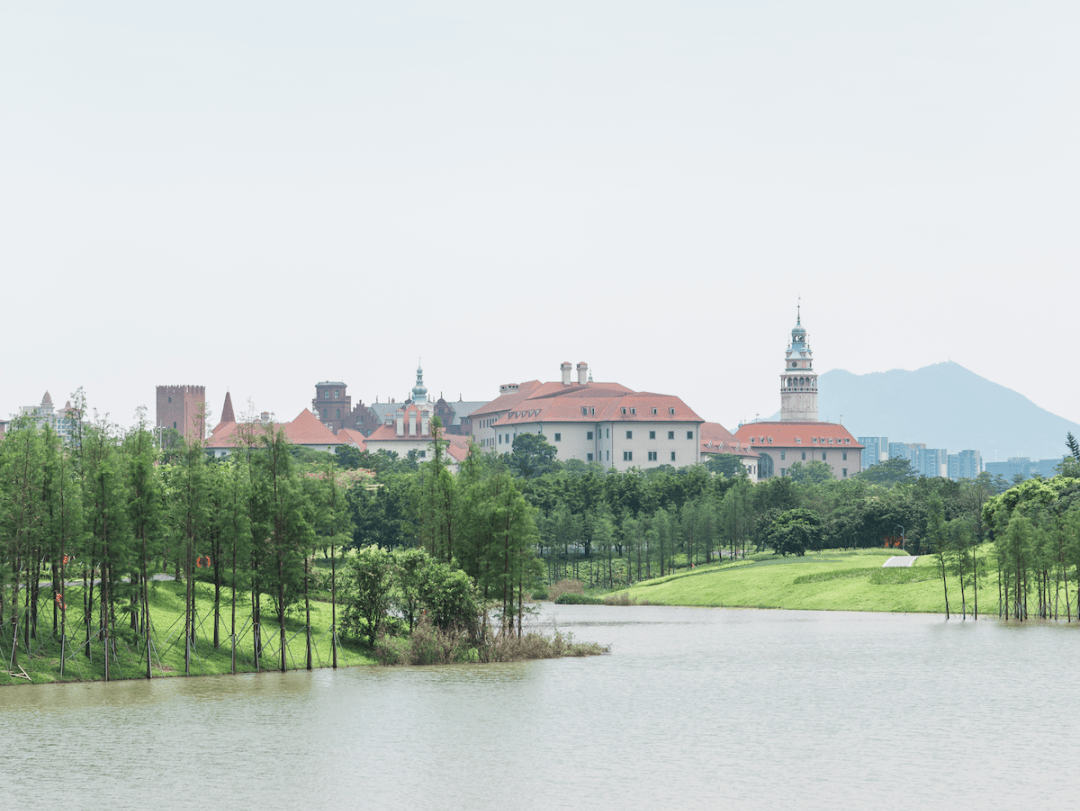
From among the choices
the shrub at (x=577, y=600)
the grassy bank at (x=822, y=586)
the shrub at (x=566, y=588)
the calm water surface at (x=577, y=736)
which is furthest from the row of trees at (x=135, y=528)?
the shrub at (x=566, y=588)

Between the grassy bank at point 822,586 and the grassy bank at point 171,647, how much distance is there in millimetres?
49949

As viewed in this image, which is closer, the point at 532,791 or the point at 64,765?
the point at 532,791

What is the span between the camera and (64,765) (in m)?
37.9

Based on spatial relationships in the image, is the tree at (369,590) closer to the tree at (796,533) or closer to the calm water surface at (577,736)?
the calm water surface at (577,736)

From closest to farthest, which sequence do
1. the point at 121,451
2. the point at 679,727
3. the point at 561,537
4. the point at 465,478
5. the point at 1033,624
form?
the point at 679,727, the point at 121,451, the point at 465,478, the point at 1033,624, the point at 561,537

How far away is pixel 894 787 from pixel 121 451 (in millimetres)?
44254

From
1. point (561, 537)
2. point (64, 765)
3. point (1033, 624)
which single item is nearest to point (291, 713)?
point (64, 765)

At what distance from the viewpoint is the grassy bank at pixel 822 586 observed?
101m

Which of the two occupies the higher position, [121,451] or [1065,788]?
[121,451]

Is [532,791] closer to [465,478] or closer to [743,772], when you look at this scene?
[743,772]

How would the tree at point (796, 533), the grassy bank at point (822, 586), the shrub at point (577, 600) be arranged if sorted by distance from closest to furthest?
the grassy bank at point (822, 586) < the shrub at point (577, 600) < the tree at point (796, 533)

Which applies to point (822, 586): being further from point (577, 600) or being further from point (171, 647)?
point (171, 647)

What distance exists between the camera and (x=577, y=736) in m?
44.0

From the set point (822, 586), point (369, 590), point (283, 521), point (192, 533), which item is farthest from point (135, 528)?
point (822, 586)
